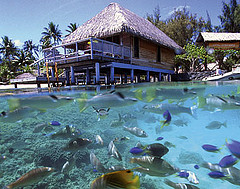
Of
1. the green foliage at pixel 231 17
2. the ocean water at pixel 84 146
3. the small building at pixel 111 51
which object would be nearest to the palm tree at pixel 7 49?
the small building at pixel 111 51

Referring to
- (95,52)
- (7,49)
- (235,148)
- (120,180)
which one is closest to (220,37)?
(95,52)

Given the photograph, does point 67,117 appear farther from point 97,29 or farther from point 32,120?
point 97,29

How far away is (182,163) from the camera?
14.3 ft

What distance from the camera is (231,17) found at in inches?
1310

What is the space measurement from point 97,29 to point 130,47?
9.96ft

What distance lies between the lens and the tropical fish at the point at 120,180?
128 cm

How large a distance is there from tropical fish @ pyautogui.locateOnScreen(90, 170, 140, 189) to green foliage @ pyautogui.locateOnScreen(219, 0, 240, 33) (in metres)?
42.3

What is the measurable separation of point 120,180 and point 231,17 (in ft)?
145

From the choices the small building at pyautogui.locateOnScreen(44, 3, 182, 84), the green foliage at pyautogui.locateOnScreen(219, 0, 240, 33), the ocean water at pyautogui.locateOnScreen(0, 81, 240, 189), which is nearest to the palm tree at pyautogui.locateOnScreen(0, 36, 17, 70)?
the small building at pyautogui.locateOnScreen(44, 3, 182, 84)

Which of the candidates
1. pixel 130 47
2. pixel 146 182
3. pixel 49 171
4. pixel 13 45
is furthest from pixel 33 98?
pixel 13 45

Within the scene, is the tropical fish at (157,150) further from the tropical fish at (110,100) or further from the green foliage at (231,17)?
the green foliage at (231,17)

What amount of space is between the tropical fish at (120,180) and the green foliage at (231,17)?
139 ft

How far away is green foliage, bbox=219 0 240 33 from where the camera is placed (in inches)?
1261

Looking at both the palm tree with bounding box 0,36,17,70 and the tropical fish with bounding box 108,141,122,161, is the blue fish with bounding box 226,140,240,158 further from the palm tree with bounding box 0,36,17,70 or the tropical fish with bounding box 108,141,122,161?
the palm tree with bounding box 0,36,17,70
